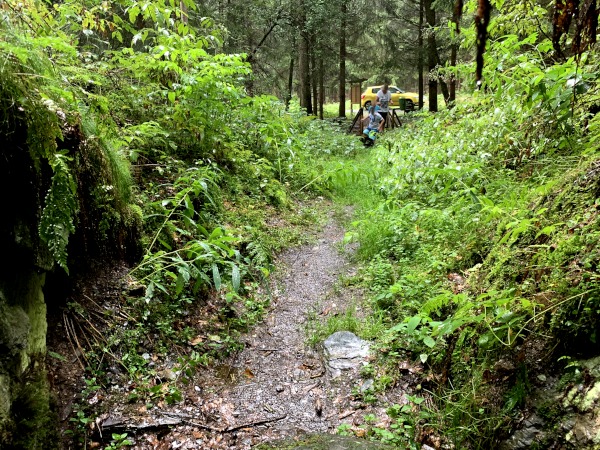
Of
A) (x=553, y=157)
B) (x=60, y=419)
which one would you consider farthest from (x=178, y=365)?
(x=553, y=157)

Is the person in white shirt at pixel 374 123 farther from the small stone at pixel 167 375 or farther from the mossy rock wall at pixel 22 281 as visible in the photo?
the mossy rock wall at pixel 22 281

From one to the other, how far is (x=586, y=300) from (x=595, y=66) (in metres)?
2.63

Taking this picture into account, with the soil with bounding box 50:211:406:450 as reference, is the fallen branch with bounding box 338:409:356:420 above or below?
below

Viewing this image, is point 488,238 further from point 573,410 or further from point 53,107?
point 53,107

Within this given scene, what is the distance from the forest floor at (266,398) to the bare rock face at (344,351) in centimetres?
6

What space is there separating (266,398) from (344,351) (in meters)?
0.90

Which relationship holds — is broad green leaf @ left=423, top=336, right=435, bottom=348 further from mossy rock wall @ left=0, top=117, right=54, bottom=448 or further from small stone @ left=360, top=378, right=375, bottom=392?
mossy rock wall @ left=0, top=117, right=54, bottom=448

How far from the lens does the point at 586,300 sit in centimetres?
222

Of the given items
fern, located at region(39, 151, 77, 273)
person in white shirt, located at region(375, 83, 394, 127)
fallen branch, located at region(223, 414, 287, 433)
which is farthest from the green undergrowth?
person in white shirt, located at region(375, 83, 394, 127)

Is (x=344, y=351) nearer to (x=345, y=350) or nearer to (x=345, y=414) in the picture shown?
(x=345, y=350)

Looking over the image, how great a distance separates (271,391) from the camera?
3355mm

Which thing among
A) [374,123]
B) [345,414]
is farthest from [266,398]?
[374,123]

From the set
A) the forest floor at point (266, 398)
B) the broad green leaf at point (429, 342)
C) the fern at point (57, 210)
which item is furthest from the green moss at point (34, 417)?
the broad green leaf at point (429, 342)

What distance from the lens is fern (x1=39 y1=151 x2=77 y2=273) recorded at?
2.31m
